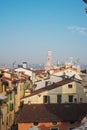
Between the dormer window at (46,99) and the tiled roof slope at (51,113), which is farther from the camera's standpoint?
the dormer window at (46,99)

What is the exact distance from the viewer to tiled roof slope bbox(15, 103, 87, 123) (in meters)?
35.7

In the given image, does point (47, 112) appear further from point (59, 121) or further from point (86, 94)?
point (86, 94)

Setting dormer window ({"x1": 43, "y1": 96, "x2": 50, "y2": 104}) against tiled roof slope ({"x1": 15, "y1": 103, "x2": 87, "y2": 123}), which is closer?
tiled roof slope ({"x1": 15, "y1": 103, "x2": 87, "y2": 123})

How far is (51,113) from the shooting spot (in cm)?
3712

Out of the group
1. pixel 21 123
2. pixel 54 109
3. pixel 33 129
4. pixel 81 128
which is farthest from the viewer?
pixel 54 109

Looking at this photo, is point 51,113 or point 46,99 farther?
point 46,99

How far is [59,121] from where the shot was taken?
3547 centimetres

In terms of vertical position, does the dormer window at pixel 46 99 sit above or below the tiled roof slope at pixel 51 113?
above

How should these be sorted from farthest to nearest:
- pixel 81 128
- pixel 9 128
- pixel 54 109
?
pixel 9 128 → pixel 54 109 → pixel 81 128

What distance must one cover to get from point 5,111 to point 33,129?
25.2 m

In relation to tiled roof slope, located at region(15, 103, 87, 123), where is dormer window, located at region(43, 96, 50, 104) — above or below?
above

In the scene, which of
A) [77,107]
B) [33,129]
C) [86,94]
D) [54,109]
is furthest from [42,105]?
[33,129]

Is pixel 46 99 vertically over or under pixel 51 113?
over

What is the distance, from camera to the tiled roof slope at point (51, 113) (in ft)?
117
